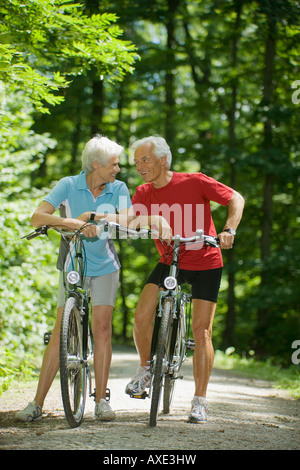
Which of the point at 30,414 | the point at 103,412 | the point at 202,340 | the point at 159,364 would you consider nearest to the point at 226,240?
the point at 202,340

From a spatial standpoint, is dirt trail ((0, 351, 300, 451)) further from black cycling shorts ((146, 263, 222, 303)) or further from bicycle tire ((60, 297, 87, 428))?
black cycling shorts ((146, 263, 222, 303))

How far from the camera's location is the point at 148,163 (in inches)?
183

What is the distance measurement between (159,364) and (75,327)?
2.09 ft

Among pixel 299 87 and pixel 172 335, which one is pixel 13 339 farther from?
pixel 299 87

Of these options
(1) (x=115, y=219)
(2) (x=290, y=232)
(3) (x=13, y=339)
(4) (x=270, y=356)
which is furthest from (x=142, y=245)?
(1) (x=115, y=219)

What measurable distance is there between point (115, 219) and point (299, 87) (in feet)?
42.2

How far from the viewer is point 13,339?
7.54 meters

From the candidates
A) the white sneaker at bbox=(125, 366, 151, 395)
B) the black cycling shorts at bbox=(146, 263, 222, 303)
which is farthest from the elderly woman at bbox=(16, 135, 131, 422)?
the black cycling shorts at bbox=(146, 263, 222, 303)

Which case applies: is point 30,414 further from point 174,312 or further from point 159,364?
point 174,312

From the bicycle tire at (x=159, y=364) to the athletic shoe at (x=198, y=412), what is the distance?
442 mm

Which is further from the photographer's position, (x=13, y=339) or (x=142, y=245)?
(x=142, y=245)
